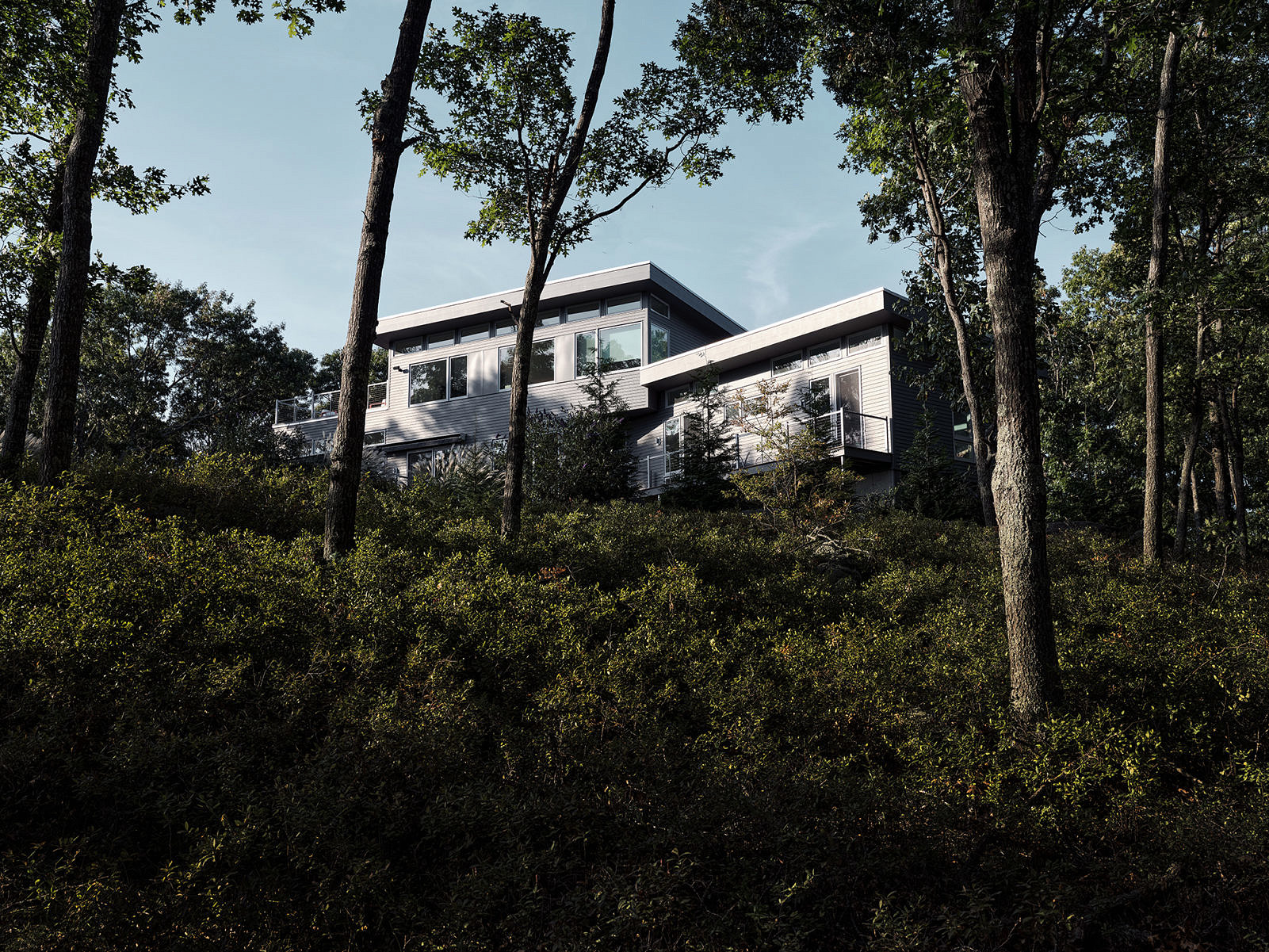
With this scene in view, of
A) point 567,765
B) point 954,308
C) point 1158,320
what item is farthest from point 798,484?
point 567,765

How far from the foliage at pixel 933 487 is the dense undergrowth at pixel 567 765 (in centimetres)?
887

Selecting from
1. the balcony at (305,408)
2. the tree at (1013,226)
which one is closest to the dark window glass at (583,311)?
the balcony at (305,408)

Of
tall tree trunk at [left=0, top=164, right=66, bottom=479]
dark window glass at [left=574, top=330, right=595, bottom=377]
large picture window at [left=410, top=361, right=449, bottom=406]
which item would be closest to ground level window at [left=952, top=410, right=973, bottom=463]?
dark window glass at [left=574, top=330, right=595, bottom=377]

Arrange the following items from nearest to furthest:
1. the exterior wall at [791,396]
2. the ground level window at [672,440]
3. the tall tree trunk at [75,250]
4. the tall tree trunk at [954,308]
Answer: the tall tree trunk at [75,250]
the tall tree trunk at [954,308]
the exterior wall at [791,396]
the ground level window at [672,440]

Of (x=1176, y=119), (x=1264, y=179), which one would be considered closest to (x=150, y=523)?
(x=1176, y=119)

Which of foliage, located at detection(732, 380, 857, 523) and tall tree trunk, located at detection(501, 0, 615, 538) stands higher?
tall tree trunk, located at detection(501, 0, 615, 538)

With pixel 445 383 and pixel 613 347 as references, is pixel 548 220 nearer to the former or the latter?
pixel 613 347

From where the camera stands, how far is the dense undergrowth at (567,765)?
349 centimetres

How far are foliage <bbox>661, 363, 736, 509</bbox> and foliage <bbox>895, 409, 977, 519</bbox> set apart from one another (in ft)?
12.4

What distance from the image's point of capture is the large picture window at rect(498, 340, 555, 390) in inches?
928

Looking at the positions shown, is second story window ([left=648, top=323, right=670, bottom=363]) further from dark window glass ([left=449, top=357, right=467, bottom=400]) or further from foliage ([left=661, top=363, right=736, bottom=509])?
dark window glass ([left=449, top=357, right=467, bottom=400])

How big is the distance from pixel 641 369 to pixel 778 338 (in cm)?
410

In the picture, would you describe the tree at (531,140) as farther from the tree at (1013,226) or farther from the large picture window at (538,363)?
the large picture window at (538,363)

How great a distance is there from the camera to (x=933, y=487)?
Answer: 16.2 m
